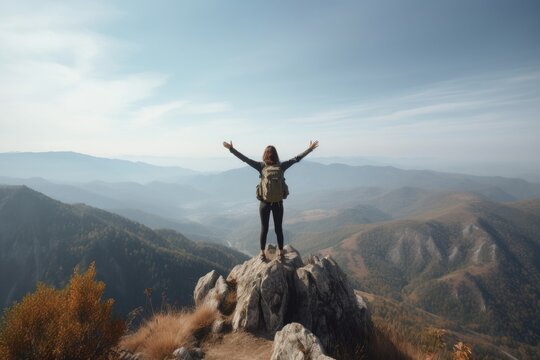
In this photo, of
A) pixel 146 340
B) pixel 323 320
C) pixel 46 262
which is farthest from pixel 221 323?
pixel 46 262

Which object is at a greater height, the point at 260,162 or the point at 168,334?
the point at 260,162

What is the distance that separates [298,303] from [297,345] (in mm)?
4165

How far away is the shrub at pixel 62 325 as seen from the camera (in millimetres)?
7156

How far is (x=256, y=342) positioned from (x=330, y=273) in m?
4.76

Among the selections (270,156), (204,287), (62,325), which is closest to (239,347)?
(62,325)

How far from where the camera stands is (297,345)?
7.77 m

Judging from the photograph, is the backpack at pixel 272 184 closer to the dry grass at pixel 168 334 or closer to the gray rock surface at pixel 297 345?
the gray rock surface at pixel 297 345

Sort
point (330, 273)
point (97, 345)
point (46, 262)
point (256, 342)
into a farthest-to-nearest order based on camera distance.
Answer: point (46, 262), point (330, 273), point (256, 342), point (97, 345)

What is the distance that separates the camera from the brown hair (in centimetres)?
1211

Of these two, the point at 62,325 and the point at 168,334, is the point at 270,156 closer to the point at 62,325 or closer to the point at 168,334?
the point at 168,334

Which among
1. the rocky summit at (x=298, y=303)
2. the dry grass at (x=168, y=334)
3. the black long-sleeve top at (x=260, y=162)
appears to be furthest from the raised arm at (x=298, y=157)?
the dry grass at (x=168, y=334)

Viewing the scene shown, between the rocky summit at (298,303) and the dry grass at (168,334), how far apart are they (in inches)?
43.7

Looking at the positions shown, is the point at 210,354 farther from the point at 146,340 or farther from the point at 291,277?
the point at 291,277

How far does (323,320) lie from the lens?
1156 centimetres
